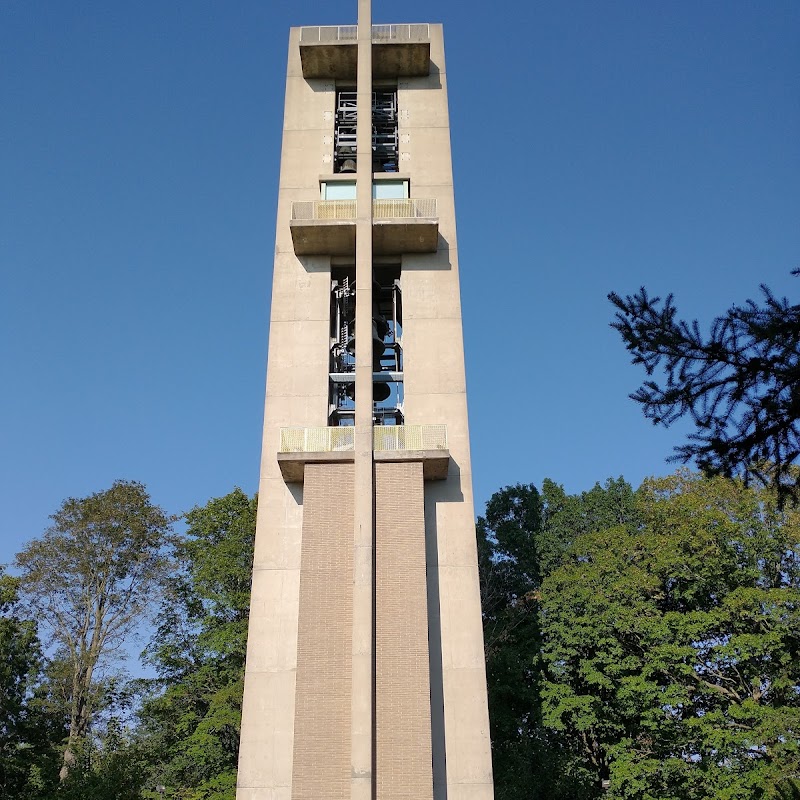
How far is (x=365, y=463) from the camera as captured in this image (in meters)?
21.9

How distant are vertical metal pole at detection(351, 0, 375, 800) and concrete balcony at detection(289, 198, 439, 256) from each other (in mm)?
437

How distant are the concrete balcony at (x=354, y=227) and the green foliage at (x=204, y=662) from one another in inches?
517

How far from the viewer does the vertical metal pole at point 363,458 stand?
61.8 ft

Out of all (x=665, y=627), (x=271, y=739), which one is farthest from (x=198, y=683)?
(x=665, y=627)

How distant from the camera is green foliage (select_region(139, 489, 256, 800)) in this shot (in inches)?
1200

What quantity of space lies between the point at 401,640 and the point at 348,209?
1207 cm

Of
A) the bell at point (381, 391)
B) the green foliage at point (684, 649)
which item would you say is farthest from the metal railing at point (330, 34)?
the green foliage at point (684, 649)

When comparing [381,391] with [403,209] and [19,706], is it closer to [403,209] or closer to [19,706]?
[403,209]

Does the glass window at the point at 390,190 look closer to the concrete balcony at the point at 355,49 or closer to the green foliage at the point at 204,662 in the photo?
the concrete balcony at the point at 355,49

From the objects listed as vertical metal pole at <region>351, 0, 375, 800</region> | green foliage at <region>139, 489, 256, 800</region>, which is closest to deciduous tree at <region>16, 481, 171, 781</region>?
green foliage at <region>139, 489, 256, 800</region>

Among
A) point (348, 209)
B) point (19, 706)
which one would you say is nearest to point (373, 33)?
point (348, 209)

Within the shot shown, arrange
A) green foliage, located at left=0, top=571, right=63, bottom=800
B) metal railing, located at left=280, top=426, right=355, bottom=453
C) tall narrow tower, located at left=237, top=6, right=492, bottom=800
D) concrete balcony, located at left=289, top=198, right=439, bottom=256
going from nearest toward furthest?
tall narrow tower, located at left=237, top=6, right=492, bottom=800
metal railing, located at left=280, top=426, right=355, bottom=453
concrete balcony, located at left=289, top=198, right=439, bottom=256
green foliage, located at left=0, top=571, right=63, bottom=800

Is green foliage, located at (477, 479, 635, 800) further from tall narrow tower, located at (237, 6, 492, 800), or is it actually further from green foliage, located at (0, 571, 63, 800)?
green foliage, located at (0, 571, 63, 800)

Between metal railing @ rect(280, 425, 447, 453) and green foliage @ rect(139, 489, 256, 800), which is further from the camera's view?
green foliage @ rect(139, 489, 256, 800)
